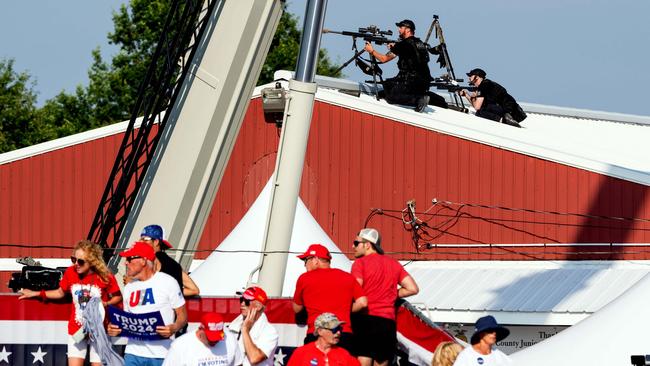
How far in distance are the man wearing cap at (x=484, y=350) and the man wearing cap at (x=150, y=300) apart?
88.8 inches

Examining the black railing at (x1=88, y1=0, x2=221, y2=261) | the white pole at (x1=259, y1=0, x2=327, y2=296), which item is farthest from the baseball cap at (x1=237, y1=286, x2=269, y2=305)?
the black railing at (x1=88, y1=0, x2=221, y2=261)

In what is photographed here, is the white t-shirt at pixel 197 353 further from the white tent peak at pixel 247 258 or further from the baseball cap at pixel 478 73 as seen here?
the baseball cap at pixel 478 73

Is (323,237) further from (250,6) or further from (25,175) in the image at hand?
(25,175)

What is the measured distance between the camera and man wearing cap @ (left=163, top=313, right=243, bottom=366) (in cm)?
1082

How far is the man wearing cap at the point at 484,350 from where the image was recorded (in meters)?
11.4

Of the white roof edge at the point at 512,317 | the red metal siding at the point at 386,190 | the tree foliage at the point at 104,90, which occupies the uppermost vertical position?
the tree foliage at the point at 104,90

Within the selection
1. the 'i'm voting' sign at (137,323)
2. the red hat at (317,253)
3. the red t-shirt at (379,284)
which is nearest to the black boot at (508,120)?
the red t-shirt at (379,284)

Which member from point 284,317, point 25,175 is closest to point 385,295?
point 284,317

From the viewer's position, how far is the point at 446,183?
26109 millimetres

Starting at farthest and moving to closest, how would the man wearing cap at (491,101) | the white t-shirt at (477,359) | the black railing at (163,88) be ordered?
the man wearing cap at (491,101), the black railing at (163,88), the white t-shirt at (477,359)

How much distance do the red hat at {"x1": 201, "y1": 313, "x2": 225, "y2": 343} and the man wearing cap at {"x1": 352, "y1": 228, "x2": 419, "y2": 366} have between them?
7.18 ft

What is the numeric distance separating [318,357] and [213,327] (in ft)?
2.98

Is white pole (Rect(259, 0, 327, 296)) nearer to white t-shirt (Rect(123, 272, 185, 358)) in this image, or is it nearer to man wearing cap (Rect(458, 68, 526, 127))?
white t-shirt (Rect(123, 272, 185, 358))

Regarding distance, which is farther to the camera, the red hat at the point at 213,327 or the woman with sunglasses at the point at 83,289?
the woman with sunglasses at the point at 83,289
